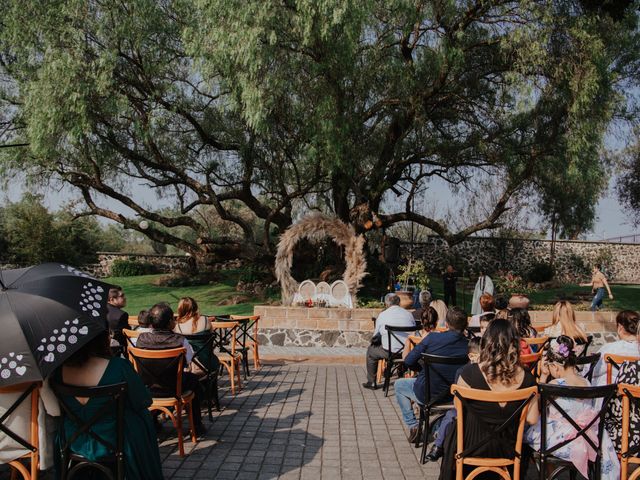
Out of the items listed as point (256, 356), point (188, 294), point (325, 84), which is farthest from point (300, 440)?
point (188, 294)

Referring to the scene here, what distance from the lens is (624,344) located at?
4.32 metres

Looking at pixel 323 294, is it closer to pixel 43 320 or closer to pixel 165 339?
pixel 165 339

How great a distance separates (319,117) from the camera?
41.1 feet

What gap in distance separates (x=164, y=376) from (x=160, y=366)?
10 centimetres

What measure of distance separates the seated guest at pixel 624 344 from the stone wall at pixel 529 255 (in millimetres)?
21045

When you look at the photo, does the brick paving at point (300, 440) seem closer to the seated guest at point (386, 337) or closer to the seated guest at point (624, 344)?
the seated guest at point (386, 337)

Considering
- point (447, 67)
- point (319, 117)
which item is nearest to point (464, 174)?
point (447, 67)

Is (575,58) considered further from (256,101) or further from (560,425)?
(560,425)

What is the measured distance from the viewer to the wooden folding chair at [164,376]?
4449 millimetres

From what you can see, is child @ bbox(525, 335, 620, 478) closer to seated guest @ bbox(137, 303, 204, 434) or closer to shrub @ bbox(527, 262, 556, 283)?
seated guest @ bbox(137, 303, 204, 434)

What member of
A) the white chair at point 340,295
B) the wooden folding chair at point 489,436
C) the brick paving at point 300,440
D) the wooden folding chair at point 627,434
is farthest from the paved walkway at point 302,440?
the white chair at point 340,295

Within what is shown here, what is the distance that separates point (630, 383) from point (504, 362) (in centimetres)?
101

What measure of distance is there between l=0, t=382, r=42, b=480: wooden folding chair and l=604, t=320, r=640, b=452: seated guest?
3.50 metres

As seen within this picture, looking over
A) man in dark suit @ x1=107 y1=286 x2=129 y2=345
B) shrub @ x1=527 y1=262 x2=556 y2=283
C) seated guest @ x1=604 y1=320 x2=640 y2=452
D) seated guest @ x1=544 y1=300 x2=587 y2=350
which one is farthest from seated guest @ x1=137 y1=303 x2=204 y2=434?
shrub @ x1=527 y1=262 x2=556 y2=283
